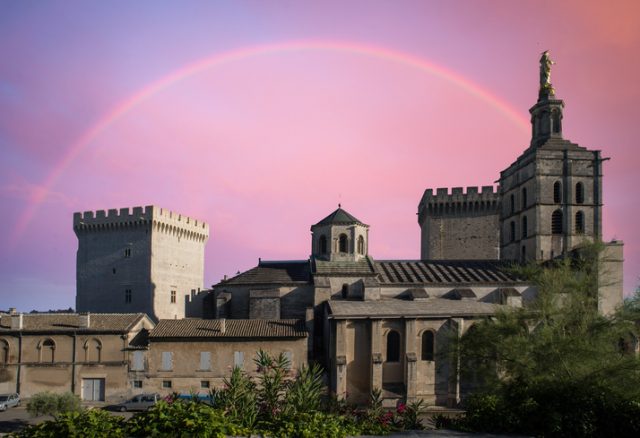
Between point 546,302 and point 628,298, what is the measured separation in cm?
345

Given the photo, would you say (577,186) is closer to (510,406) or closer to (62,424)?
(510,406)

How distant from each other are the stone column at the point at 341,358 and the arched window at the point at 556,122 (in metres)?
24.9

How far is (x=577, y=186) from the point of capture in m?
41.9

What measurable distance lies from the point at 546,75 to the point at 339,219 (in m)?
21.4

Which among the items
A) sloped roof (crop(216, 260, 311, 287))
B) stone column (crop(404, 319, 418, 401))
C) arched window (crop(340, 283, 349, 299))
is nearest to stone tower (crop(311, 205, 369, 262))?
sloped roof (crop(216, 260, 311, 287))

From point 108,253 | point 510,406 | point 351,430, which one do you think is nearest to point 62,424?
point 351,430

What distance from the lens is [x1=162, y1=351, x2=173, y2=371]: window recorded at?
34062mm

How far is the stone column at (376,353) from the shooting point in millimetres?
33156

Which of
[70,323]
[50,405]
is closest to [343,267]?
[70,323]

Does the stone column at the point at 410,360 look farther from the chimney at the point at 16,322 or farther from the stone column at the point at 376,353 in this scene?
the chimney at the point at 16,322

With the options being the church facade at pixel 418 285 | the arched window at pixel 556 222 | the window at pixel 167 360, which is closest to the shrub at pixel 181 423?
the church facade at pixel 418 285

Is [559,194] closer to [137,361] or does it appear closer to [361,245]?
[361,245]

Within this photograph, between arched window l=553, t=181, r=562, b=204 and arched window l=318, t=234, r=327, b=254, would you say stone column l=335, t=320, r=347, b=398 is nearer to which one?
arched window l=318, t=234, r=327, b=254

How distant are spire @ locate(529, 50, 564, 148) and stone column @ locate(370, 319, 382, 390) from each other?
70.7 ft
